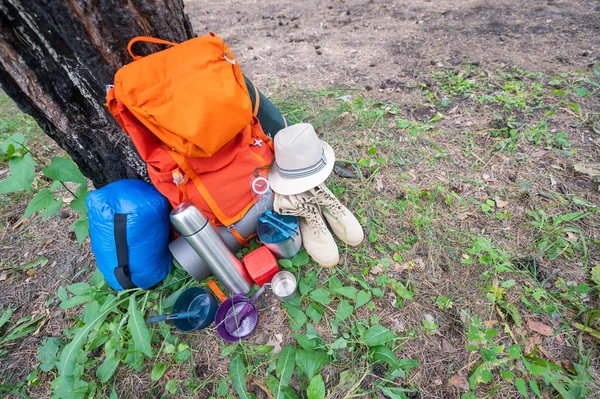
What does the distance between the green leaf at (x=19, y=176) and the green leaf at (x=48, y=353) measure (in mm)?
1016

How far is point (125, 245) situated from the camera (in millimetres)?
1682

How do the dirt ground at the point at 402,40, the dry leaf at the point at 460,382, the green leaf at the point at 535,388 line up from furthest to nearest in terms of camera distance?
the dirt ground at the point at 402,40 < the dry leaf at the point at 460,382 < the green leaf at the point at 535,388

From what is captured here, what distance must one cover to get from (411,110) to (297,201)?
1.85 meters

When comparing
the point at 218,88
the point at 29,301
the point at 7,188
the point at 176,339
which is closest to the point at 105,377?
the point at 176,339

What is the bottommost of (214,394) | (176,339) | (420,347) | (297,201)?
(420,347)

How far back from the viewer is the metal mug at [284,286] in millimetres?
1774

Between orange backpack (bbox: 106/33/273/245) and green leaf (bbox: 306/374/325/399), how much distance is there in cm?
109

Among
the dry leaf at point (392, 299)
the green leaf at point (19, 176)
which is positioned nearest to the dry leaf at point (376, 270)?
the dry leaf at point (392, 299)

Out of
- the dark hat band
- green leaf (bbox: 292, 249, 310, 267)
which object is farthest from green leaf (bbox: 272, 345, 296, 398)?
the dark hat band

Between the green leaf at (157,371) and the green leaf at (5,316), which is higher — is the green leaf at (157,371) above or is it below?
below

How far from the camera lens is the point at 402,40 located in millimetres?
3969

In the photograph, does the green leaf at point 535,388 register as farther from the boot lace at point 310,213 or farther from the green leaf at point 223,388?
the green leaf at point 223,388

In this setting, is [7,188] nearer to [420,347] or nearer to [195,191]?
[195,191]

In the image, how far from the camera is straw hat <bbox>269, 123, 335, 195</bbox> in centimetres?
172
